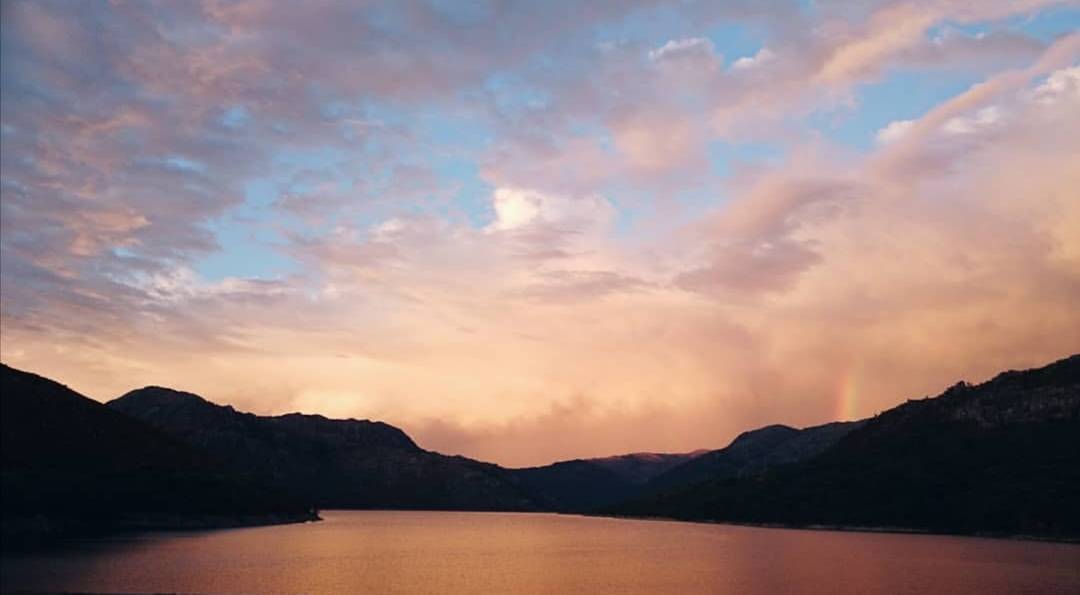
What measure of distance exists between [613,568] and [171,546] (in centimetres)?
7623

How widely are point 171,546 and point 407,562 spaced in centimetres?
4135

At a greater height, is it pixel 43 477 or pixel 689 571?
pixel 43 477

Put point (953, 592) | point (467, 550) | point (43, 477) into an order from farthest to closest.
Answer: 1. point (467, 550)
2. point (43, 477)
3. point (953, 592)

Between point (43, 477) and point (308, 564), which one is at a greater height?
point (43, 477)

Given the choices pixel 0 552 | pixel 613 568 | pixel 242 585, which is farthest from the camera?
pixel 613 568

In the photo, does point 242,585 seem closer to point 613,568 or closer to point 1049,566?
point 613,568

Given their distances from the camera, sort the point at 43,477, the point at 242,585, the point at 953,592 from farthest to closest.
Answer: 1. the point at 43,477
2. the point at 953,592
3. the point at 242,585

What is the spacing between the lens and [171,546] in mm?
159125

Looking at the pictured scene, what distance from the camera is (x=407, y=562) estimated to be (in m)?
156

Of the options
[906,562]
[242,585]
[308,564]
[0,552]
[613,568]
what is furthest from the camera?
[906,562]

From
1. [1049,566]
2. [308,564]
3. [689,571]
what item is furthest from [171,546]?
[1049,566]

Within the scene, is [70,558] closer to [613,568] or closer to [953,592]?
[613,568]

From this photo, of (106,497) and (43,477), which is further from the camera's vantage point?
(106,497)

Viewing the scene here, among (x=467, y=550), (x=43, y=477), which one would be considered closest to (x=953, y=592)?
(x=467, y=550)
